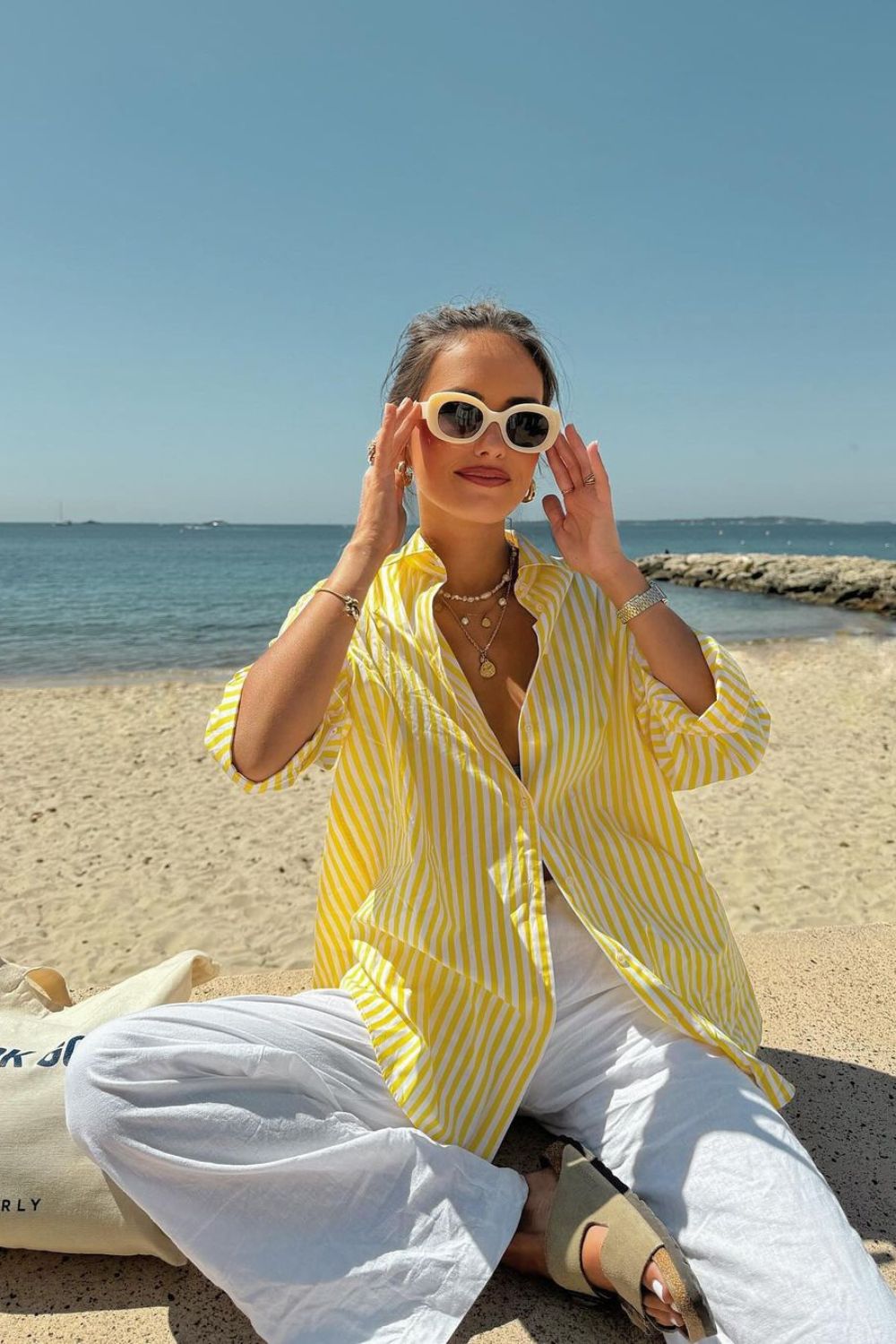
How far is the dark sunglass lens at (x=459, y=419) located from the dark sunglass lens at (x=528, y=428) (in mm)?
91

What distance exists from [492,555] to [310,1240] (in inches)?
69.1

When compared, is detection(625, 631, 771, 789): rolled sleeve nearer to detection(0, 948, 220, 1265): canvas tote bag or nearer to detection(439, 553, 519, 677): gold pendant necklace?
detection(439, 553, 519, 677): gold pendant necklace

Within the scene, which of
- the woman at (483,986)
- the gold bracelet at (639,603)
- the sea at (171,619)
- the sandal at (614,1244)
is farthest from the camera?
the sea at (171,619)

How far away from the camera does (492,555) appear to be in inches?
102

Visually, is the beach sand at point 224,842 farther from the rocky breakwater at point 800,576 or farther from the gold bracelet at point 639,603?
the rocky breakwater at point 800,576

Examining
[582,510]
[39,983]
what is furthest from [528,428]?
[39,983]

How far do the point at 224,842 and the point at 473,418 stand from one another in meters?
5.47

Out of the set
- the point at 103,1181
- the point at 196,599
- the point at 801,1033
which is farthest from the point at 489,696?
the point at 196,599

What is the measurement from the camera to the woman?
181 centimetres

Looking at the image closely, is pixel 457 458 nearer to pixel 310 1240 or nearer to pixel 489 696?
pixel 489 696

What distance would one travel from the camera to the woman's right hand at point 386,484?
2340mm

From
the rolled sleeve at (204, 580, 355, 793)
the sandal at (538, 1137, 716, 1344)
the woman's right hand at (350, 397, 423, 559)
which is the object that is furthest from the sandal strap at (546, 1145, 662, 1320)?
the woman's right hand at (350, 397, 423, 559)

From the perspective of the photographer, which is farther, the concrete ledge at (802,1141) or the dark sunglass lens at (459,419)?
the dark sunglass lens at (459,419)

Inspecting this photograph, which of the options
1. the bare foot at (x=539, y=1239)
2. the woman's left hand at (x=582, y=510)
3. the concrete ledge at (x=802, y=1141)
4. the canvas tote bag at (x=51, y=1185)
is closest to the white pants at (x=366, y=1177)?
the bare foot at (x=539, y=1239)
